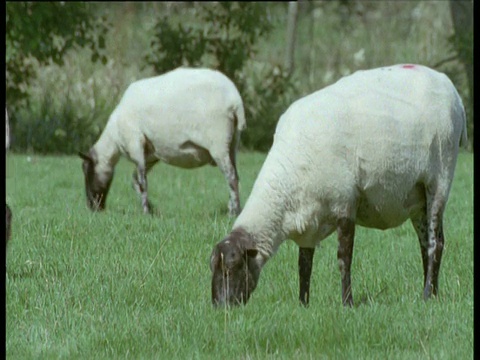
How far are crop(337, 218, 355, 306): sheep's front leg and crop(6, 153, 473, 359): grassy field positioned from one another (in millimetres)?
137

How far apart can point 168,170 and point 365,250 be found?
25.5 ft

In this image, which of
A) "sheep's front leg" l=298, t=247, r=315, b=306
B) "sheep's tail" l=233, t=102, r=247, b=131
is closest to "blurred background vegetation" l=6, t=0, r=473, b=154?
"sheep's tail" l=233, t=102, r=247, b=131

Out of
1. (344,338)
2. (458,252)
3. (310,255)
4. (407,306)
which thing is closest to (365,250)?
(458,252)

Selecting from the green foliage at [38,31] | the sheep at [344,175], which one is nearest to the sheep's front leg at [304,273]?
the sheep at [344,175]

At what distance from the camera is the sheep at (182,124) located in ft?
38.0

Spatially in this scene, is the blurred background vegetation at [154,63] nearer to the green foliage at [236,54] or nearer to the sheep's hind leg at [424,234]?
the green foliage at [236,54]

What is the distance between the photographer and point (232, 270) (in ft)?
21.5

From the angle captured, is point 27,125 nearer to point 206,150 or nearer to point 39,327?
point 206,150

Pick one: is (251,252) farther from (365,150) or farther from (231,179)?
(231,179)

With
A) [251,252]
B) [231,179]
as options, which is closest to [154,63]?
[231,179]

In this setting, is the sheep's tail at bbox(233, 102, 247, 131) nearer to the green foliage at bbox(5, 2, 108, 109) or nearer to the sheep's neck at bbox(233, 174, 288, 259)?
the sheep's neck at bbox(233, 174, 288, 259)

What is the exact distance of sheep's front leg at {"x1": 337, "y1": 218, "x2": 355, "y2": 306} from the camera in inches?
267

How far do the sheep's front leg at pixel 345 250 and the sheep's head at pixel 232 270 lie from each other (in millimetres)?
506

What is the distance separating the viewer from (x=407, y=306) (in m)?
6.50
